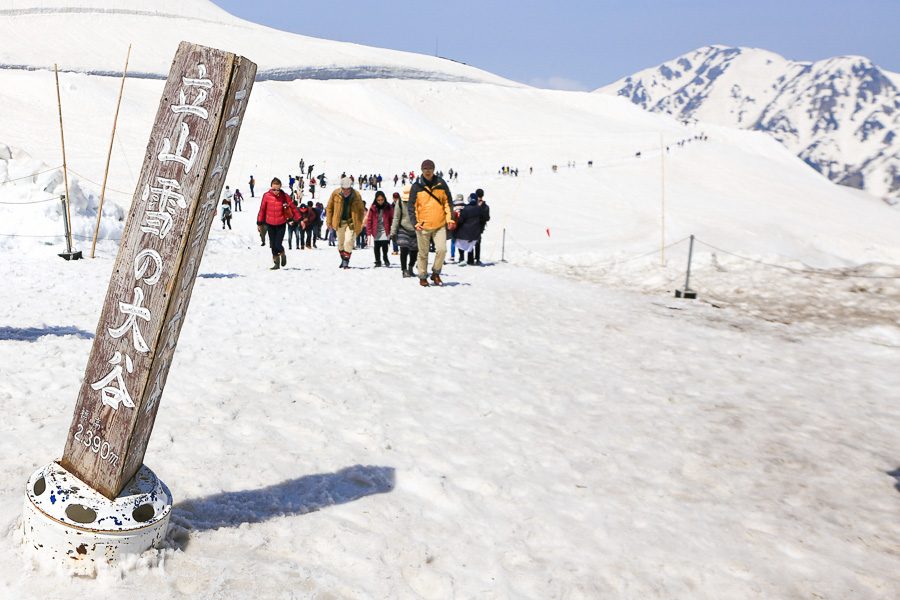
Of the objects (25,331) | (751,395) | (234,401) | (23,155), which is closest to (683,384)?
(751,395)

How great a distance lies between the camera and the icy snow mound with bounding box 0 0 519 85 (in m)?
99.7

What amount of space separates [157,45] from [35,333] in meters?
126

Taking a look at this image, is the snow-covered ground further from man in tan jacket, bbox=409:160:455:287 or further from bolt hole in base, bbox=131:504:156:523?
man in tan jacket, bbox=409:160:455:287

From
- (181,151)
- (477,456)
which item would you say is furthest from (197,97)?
(477,456)

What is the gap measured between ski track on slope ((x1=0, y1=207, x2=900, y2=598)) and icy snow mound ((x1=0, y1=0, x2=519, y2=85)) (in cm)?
10392

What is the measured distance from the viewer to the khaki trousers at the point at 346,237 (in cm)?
1238

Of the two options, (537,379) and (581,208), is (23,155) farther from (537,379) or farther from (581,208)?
(581,208)

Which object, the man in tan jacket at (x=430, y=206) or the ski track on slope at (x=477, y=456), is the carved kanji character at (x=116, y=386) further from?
the man in tan jacket at (x=430, y=206)

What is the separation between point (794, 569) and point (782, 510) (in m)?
0.65

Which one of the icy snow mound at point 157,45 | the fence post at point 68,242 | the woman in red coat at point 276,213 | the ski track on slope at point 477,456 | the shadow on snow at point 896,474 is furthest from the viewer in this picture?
the icy snow mound at point 157,45

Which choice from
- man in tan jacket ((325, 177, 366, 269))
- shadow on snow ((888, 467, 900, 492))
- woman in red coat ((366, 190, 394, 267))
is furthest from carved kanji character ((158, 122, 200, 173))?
woman in red coat ((366, 190, 394, 267))


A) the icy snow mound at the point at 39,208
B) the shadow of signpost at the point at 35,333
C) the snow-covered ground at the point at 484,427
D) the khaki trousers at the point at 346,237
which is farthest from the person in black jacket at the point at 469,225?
the shadow of signpost at the point at 35,333

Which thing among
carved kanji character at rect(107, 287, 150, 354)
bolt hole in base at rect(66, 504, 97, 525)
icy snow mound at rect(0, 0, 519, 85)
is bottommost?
bolt hole in base at rect(66, 504, 97, 525)

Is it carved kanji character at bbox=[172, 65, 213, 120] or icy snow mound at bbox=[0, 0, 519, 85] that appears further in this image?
icy snow mound at bbox=[0, 0, 519, 85]
